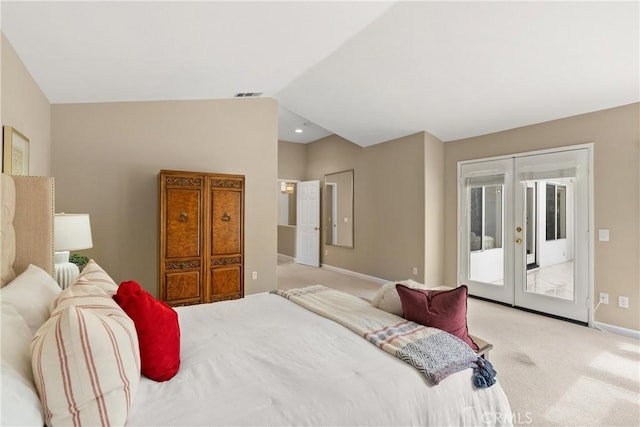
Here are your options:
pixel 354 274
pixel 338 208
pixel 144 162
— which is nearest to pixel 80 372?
pixel 144 162

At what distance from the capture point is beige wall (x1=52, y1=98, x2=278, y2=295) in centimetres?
369

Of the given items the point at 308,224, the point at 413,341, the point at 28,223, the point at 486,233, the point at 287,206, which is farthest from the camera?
the point at 287,206

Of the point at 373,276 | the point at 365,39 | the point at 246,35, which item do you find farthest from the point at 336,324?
the point at 373,276

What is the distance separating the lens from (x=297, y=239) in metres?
8.09

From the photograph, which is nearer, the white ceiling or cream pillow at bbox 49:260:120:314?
cream pillow at bbox 49:260:120:314

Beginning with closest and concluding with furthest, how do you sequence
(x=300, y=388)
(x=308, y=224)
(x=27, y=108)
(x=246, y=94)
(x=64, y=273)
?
(x=300, y=388) < (x=64, y=273) < (x=27, y=108) < (x=246, y=94) < (x=308, y=224)

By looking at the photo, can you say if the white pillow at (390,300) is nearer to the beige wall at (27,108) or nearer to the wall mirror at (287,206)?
the beige wall at (27,108)

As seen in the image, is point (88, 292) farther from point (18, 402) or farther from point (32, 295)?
point (18, 402)

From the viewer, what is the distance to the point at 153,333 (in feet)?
4.40

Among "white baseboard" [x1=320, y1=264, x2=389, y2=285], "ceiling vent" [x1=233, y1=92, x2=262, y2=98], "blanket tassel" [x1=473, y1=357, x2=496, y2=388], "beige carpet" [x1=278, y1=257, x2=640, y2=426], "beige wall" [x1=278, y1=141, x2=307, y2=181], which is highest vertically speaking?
"ceiling vent" [x1=233, y1=92, x2=262, y2=98]

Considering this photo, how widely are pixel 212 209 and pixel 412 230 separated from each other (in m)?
3.05

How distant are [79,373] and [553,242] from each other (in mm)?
4767

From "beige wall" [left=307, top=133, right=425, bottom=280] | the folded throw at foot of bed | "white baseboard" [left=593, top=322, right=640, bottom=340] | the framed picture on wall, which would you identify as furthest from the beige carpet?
the framed picture on wall

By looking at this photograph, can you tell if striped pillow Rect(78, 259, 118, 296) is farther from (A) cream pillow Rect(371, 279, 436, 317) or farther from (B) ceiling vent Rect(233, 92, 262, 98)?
(B) ceiling vent Rect(233, 92, 262, 98)
